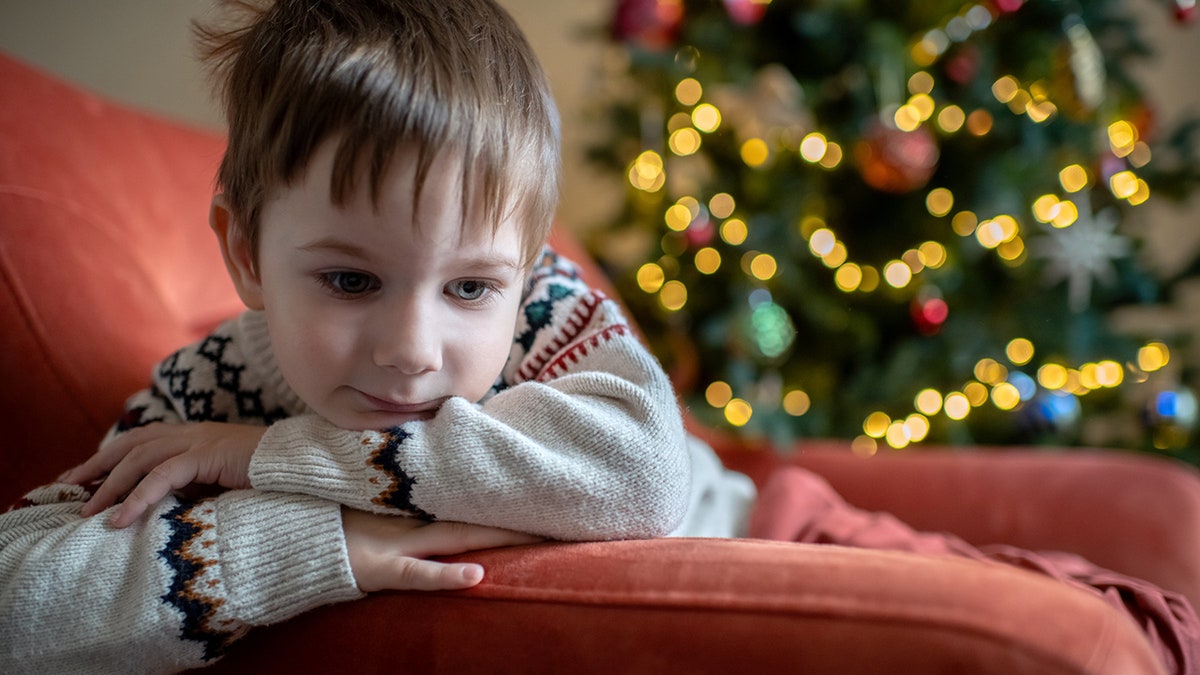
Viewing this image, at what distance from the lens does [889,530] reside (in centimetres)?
99

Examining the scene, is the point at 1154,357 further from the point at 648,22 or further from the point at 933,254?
the point at 648,22

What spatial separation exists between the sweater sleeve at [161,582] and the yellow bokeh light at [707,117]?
122cm

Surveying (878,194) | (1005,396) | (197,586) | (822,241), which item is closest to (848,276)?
(822,241)

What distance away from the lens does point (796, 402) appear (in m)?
1.79

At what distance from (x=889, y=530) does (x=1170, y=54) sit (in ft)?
6.45

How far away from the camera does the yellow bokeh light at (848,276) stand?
1721 millimetres

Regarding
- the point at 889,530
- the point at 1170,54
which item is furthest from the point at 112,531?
the point at 1170,54

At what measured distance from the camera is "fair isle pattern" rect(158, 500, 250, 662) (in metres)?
0.61

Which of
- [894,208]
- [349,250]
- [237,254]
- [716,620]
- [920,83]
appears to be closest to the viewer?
[716,620]

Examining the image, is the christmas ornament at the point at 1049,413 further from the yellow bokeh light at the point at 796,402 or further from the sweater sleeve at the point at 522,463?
the sweater sleeve at the point at 522,463

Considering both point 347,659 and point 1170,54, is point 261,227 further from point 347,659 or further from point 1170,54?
point 1170,54

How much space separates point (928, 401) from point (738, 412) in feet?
1.34

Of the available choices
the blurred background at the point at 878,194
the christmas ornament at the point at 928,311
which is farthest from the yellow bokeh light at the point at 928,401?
the christmas ornament at the point at 928,311

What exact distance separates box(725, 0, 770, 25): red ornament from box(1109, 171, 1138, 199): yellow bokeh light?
776 mm
